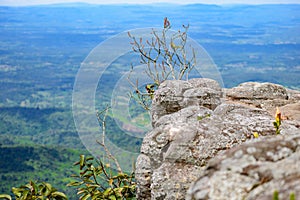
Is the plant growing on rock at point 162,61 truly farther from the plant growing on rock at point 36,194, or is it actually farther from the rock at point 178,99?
the plant growing on rock at point 36,194

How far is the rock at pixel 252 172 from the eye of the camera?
11.9ft

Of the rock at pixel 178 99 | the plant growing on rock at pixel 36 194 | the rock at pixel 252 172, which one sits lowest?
the plant growing on rock at pixel 36 194

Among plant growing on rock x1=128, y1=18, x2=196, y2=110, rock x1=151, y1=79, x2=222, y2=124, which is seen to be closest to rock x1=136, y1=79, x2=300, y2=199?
rock x1=151, y1=79, x2=222, y2=124

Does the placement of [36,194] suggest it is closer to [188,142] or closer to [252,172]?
[188,142]

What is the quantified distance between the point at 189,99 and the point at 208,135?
A: 280 cm

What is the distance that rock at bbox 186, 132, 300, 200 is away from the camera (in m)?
3.64

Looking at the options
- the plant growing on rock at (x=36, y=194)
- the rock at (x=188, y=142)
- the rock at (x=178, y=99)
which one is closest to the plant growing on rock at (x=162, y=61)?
the rock at (x=178, y=99)

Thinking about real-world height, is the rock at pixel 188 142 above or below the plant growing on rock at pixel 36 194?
above

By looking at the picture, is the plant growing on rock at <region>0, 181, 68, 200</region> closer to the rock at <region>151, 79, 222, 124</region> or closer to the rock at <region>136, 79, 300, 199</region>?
the rock at <region>136, 79, 300, 199</region>

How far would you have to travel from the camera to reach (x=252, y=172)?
12.6 feet

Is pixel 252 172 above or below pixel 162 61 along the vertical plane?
above

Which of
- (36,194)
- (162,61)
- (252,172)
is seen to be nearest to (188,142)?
(252,172)

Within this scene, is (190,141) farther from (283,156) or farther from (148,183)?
(283,156)

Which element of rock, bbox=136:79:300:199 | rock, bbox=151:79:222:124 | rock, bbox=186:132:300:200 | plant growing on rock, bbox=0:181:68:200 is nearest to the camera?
rock, bbox=186:132:300:200
